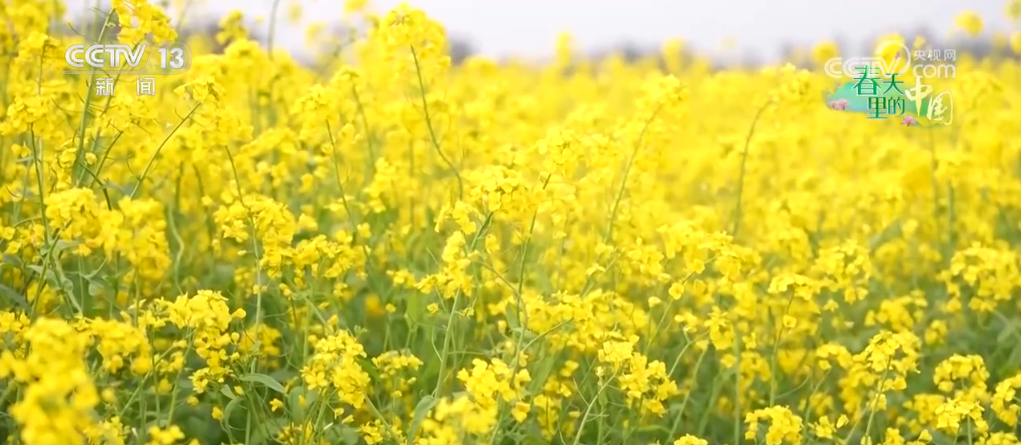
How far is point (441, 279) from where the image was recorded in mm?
2541

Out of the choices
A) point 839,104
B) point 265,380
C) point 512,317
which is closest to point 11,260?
point 265,380

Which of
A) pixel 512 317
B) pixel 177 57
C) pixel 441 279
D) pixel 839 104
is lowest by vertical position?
pixel 512 317

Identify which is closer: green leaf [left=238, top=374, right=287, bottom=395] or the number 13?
green leaf [left=238, top=374, right=287, bottom=395]

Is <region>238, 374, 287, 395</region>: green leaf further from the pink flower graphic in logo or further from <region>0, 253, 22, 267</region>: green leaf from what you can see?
the pink flower graphic in logo

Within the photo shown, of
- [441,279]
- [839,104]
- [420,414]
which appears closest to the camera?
[420,414]

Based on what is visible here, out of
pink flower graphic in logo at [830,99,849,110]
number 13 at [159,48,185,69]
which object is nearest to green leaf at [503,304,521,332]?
number 13 at [159,48,185,69]

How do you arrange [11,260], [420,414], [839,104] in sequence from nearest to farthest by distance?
[420,414], [11,260], [839,104]

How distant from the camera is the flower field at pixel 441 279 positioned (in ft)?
8.02

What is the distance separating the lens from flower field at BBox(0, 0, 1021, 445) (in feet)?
8.02

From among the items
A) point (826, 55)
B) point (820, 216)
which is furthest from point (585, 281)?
point (826, 55)

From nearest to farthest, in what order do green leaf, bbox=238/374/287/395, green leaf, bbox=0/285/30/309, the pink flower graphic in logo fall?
green leaf, bbox=238/374/287/395
green leaf, bbox=0/285/30/309
the pink flower graphic in logo

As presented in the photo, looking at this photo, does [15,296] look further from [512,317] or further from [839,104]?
[839,104]

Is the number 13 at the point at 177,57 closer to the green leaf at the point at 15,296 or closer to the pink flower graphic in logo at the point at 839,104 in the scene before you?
the green leaf at the point at 15,296

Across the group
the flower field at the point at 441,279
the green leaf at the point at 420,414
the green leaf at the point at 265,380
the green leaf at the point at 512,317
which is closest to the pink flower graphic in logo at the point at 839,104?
the flower field at the point at 441,279
